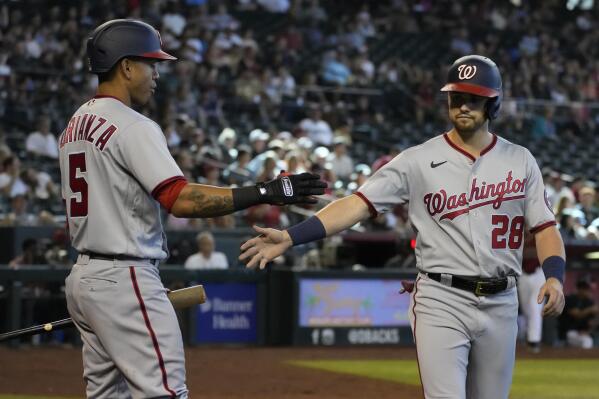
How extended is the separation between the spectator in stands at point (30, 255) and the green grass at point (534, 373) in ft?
11.7

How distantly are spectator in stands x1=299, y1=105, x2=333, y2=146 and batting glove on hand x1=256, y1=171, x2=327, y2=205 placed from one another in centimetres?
1626

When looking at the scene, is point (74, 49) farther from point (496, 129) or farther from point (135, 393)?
point (135, 393)

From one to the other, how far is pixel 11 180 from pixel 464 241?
1185 centimetres

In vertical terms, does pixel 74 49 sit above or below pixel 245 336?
above

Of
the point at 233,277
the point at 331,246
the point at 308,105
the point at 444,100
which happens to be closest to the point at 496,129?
the point at 444,100

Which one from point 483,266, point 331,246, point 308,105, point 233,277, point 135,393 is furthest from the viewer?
point 308,105

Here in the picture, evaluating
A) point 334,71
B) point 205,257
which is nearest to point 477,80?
point 205,257

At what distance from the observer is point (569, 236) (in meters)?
17.5

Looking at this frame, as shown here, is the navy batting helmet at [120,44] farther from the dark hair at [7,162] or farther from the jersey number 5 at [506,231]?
the dark hair at [7,162]

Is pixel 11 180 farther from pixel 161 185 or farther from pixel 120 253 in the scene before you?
pixel 161 185

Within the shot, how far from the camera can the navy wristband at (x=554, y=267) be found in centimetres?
537

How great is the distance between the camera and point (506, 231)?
215 inches

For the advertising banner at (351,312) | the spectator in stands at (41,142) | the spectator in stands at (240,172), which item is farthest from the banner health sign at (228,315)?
the spectator in stands at (41,142)

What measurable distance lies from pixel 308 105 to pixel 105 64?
17.8 meters
